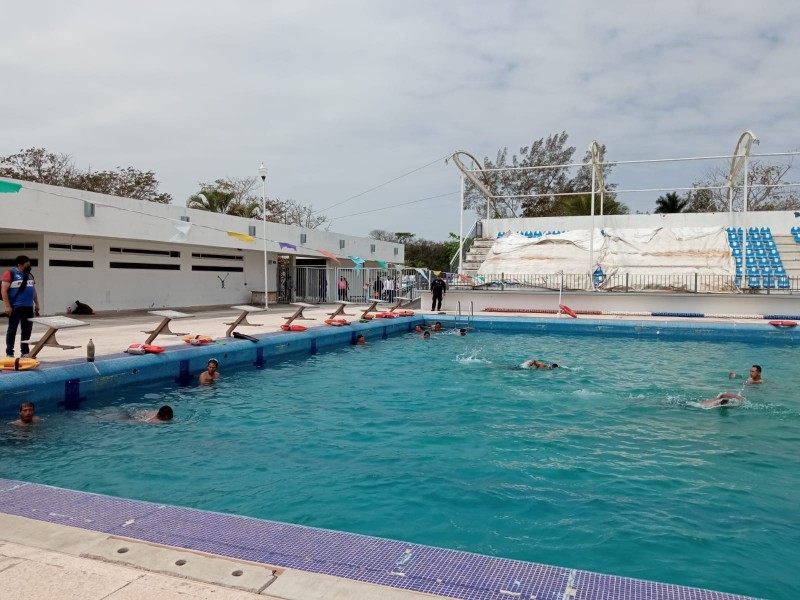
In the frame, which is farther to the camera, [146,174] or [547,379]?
[146,174]

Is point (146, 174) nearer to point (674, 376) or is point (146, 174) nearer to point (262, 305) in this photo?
point (262, 305)

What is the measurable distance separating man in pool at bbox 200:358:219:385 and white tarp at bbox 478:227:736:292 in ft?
45.6

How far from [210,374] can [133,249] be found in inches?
417

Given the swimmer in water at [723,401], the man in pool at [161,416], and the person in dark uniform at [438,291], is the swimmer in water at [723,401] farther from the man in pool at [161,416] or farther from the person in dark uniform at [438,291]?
the person in dark uniform at [438,291]

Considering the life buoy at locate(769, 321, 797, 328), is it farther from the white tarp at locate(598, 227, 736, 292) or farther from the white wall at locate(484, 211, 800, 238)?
the white wall at locate(484, 211, 800, 238)

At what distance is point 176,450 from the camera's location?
19.1 feet

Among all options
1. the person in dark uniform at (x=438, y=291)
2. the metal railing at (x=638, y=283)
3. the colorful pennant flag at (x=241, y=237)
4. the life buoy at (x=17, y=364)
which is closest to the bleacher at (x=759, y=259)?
the metal railing at (x=638, y=283)

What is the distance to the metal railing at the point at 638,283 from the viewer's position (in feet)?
64.0

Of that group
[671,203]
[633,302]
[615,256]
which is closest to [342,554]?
[633,302]

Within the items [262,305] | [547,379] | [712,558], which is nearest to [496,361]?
[547,379]

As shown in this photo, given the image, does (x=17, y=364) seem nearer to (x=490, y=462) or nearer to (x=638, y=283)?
(x=490, y=462)

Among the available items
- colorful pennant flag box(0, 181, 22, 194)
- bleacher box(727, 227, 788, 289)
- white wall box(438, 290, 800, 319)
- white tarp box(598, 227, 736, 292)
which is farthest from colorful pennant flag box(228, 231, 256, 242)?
bleacher box(727, 227, 788, 289)

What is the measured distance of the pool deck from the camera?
2.54 m

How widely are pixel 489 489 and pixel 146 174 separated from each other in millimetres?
31347
